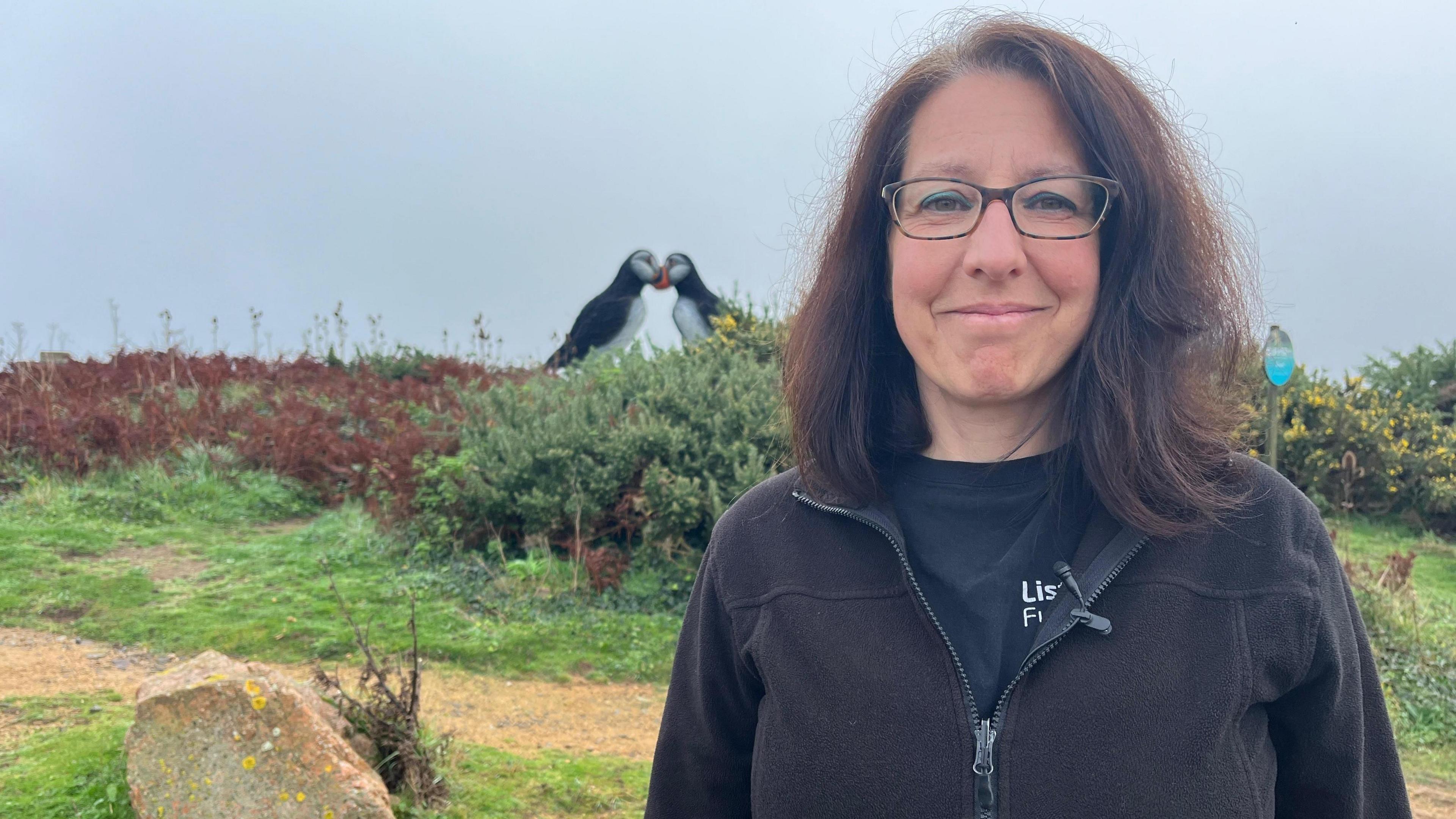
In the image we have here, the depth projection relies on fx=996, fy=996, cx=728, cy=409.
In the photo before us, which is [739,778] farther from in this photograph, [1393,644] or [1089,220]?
[1393,644]

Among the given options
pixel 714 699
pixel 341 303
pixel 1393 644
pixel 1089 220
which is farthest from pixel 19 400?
pixel 1393 644

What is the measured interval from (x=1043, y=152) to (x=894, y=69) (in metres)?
0.40

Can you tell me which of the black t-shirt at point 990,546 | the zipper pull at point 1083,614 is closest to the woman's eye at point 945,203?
the black t-shirt at point 990,546

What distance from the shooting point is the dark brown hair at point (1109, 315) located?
1685 mm

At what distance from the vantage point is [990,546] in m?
1.72

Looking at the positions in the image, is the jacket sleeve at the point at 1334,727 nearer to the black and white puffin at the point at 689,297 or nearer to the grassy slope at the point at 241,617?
the grassy slope at the point at 241,617

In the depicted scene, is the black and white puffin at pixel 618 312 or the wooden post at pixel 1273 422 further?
the black and white puffin at pixel 618 312

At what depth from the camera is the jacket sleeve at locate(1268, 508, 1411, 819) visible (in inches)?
63.2

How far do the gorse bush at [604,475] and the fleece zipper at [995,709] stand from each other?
426 cm

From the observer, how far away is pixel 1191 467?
5.54 feet

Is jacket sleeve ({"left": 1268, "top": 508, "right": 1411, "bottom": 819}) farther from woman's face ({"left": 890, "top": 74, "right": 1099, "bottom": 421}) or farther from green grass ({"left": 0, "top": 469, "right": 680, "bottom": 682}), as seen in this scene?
green grass ({"left": 0, "top": 469, "right": 680, "bottom": 682})

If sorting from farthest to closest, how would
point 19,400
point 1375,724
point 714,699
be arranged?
point 19,400, point 714,699, point 1375,724

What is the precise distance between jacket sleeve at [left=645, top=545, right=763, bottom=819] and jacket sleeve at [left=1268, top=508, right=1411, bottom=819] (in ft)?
2.97

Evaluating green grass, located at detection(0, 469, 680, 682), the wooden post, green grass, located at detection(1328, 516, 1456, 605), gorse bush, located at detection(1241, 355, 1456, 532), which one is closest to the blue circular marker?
the wooden post
